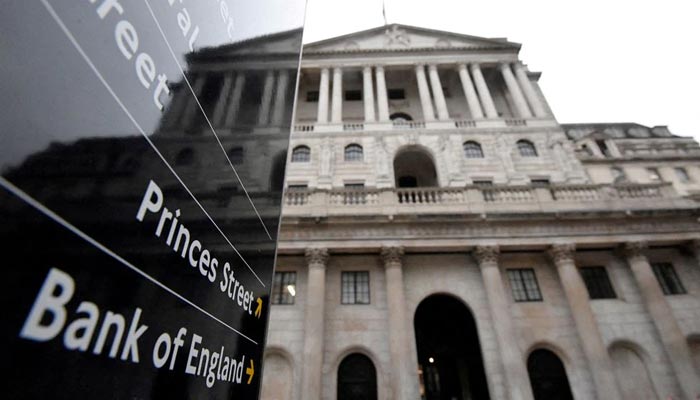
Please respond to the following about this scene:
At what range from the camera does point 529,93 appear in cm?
2327

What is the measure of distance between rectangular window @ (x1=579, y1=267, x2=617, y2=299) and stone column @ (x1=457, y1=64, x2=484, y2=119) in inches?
445

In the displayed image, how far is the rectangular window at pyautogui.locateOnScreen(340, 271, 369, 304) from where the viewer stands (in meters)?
14.4

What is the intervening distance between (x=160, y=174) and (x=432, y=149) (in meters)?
19.9

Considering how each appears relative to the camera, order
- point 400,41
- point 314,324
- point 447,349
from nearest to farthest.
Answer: point 314,324 → point 447,349 → point 400,41

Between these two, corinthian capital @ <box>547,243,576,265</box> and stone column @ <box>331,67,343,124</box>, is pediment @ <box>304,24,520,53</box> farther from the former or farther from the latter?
corinthian capital @ <box>547,243,576,265</box>

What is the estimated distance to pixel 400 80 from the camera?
27078 mm

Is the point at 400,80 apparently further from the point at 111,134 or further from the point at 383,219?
the point at 111,134

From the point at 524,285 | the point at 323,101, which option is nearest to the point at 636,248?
the point at 524,285

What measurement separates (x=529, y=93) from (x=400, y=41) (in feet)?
36.0

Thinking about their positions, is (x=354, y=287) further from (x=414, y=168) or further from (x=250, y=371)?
(x=250, y=371)

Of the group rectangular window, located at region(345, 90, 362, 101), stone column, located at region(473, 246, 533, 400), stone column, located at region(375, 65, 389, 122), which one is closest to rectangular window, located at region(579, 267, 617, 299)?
stone column, located at region(473, 246, 533, 400)

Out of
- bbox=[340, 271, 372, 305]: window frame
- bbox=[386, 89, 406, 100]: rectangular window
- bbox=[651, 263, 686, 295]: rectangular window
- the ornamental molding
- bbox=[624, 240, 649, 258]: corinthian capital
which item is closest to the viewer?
the ornamental molding

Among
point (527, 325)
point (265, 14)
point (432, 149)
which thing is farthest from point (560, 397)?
point (265, 14)

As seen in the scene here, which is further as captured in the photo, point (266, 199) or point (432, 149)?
point (432, 149)
